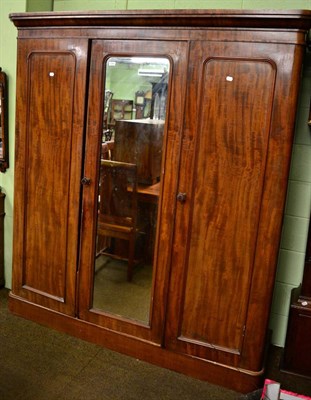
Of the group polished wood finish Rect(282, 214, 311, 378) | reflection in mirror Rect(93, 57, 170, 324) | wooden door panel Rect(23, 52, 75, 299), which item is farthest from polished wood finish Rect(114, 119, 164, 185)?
polished wood finish Rect(282, 214, 311, 378)

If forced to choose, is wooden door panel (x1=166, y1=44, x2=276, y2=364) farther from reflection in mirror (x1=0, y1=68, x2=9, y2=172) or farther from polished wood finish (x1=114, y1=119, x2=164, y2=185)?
reflection in mirror (x1=0, y1=68, x2=9, y2=172)

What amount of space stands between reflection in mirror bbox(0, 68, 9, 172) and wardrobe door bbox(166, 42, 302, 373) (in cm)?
146

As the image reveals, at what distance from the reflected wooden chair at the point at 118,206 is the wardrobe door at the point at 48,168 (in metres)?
0.17

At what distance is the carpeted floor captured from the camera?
213 cm

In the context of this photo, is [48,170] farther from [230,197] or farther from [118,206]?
[230,197]

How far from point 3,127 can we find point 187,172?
1512 millimetres

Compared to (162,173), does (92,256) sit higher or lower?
lower

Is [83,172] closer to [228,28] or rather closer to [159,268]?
[159,268]

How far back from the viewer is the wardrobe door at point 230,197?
195cm

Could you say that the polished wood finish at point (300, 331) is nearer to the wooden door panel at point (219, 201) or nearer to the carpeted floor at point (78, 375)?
the carpeted floor at point (78, 375)

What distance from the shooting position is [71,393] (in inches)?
83.6

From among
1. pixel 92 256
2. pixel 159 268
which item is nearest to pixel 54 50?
pixel 92 256

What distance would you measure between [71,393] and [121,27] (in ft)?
6.47

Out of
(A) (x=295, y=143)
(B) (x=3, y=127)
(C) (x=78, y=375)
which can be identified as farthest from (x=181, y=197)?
(B) (x=3, y=127)
